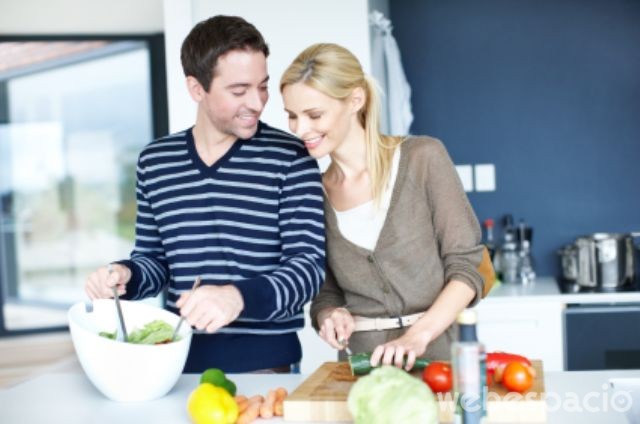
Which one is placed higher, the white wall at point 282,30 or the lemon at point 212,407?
the white wall at point 282,30

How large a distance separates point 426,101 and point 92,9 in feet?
9.81

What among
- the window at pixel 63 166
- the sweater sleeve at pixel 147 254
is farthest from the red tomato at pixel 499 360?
the window at pixel 63 166

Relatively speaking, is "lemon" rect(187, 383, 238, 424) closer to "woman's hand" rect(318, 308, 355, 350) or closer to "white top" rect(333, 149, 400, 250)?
"woman's hand" rect(318, 308, 355, 350)

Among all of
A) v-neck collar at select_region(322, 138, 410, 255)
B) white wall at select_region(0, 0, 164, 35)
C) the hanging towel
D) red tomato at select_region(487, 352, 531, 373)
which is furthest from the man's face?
white wall at select_region(0, 0, 164, 35)

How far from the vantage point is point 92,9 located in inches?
256

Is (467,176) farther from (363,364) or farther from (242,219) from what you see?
(363,364)

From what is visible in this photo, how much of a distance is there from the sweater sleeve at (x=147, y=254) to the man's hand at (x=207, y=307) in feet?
1.47

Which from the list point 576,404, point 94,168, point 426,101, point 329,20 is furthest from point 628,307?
point 94,168

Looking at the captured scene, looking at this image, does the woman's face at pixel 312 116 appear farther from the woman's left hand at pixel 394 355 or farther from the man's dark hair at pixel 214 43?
the woman's left hand at pixel 394 355

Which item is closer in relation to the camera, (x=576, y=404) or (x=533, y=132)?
(x=576, y=404)

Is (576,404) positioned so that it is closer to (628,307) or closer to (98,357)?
(98,357)

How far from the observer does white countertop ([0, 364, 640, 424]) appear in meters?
1.77

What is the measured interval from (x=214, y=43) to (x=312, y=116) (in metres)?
0.28

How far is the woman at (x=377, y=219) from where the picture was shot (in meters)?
2.12
